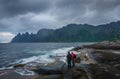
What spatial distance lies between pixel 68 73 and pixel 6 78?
856 cm

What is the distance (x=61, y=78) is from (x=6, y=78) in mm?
7796

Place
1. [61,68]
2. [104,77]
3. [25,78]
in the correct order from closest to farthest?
1. [104,77]
2. [25,78]
3. [61,68]

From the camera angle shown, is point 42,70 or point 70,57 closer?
point 70,57

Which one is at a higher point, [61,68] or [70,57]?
[70,57]

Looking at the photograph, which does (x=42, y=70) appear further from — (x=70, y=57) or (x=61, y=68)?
(x=70, y=57)

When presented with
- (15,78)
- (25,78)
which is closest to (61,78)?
(25,78)

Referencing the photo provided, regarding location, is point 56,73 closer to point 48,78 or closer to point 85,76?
point 48,78

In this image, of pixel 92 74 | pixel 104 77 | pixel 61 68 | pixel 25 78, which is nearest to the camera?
pixel 104 77

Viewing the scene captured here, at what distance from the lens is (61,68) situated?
85.0ft

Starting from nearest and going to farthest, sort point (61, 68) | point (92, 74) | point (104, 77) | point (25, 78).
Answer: point (104, 77), point (92, 74), point (25, 78), point (61, 68)

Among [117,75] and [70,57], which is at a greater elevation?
[70,57]

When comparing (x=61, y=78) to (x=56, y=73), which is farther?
(x=56, y=73)

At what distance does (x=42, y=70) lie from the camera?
26719 mm

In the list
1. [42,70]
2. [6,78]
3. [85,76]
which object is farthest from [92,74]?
[6,78]
